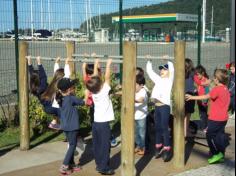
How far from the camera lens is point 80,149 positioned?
A: 6.71m

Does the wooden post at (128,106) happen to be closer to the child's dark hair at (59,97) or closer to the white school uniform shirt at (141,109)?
the child's dark hair at (59,97)

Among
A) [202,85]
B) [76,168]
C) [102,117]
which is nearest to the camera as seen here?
[102,117]

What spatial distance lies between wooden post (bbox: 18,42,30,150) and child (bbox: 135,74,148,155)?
5.62ft

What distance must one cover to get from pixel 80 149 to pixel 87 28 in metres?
4.20

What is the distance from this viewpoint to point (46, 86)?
7176mm

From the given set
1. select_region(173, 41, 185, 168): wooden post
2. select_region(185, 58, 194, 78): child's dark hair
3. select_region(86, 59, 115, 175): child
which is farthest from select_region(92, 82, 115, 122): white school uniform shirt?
select_region(185, 58, 194, 78): child's dark hair

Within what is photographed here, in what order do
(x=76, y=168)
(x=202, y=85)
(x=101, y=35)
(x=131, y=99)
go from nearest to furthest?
(x=131, y=99) → (x=76, y=168) → (x=202, y=85) → (x=101, y=35)

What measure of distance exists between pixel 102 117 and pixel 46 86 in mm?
1737

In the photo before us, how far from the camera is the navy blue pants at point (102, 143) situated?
578 cm

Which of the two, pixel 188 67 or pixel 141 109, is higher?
pixel 188 67

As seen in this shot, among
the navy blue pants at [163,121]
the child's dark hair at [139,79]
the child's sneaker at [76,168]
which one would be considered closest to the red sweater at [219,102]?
the navy blue pants at [163,121]

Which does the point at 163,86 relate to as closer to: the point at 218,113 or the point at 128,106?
the point at 218,113

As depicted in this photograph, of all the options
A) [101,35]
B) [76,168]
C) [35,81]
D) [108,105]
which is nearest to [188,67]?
[108,105]

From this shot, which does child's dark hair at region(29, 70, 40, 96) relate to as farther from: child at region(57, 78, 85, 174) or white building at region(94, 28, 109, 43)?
white building at region(94, 28, 109, 43)
